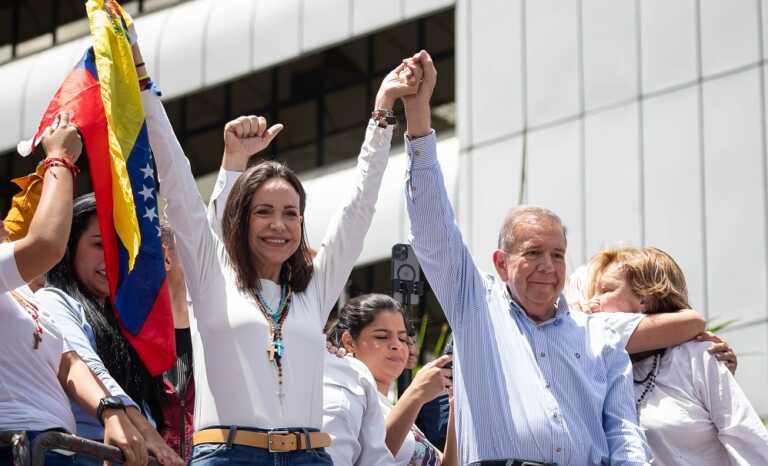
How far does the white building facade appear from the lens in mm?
15836

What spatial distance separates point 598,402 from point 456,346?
1.85 feet

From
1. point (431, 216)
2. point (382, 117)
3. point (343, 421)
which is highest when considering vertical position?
point (382, 117)

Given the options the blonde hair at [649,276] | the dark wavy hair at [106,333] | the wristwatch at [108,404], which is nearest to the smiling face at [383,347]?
the blonde hair at [649,276]

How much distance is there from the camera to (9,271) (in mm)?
4703

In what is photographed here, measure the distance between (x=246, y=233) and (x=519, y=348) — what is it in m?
1.11

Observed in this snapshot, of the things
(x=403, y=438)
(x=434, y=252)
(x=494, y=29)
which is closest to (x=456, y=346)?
(x=434, y=252)

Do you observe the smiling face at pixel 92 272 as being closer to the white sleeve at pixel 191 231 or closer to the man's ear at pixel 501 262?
the white sleeve at pixel 191 231

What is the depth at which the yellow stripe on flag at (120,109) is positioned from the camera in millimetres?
5395

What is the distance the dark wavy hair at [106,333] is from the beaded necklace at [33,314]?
0.44 meters

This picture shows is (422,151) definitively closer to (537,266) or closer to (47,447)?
(537,266)

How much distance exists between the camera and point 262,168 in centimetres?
554

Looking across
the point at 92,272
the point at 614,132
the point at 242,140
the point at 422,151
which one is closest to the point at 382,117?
the point at 422,151

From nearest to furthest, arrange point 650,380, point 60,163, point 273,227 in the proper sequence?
1. point 60,163
2. point 273,227
3. point 650,380

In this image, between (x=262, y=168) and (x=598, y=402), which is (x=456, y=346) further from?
(x=262, y=168)
